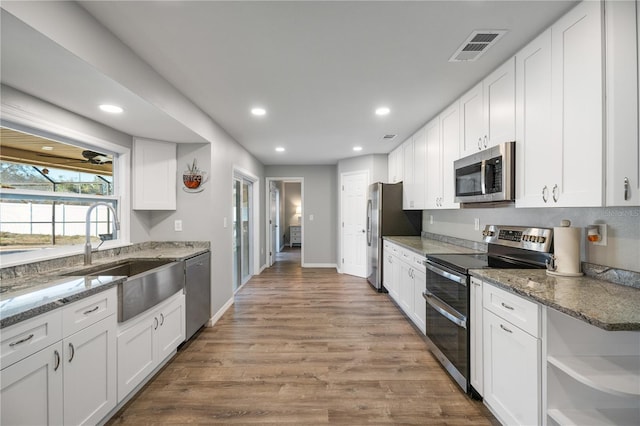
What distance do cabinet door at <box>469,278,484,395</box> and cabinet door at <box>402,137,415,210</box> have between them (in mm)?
2128

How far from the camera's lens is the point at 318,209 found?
631cm

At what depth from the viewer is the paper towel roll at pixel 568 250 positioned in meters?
1.62

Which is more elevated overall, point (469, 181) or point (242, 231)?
point (469, 181)

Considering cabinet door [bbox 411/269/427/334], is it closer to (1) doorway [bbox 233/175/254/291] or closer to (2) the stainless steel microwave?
(2) the stainless steel microwave

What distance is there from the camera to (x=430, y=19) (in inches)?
61.5

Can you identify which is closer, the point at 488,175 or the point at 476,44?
the point at 476,44

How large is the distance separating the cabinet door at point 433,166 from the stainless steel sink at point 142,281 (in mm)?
2783

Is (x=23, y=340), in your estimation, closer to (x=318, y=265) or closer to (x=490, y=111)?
(x=490, y=111)

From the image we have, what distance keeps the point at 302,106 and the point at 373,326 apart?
8.42 ft

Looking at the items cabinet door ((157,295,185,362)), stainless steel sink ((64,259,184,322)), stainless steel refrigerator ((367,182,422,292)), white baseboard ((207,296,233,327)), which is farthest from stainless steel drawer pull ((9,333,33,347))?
stainless steel refrigerator ((367,182,422,292))

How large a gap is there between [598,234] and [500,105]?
107cm

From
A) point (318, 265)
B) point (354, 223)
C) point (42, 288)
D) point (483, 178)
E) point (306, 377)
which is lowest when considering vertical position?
point (306, 377)

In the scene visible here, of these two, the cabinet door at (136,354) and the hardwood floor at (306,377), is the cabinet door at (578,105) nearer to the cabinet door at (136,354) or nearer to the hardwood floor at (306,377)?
the hardwood floor at (306,377)

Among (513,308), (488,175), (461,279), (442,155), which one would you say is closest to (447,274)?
(461,279)
